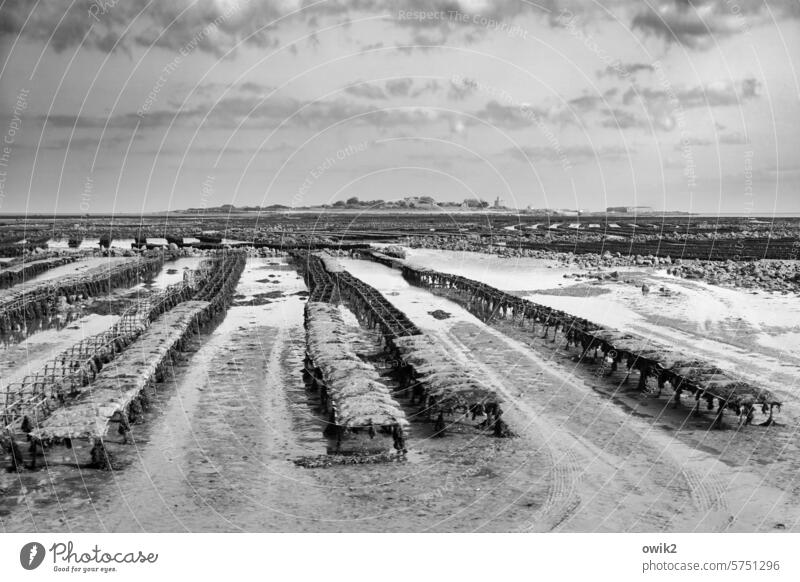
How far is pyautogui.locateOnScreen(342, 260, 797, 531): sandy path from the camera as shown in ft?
46.9

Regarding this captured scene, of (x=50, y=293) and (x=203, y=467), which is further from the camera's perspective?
(x=50, y=293)

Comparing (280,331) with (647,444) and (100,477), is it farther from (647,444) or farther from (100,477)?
(647,444)

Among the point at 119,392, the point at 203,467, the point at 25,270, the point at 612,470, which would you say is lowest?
the point at 203,467

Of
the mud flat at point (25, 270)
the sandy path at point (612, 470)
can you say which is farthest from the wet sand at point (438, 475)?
the mud flat at point (25, 270)

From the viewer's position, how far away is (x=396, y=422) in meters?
17.5

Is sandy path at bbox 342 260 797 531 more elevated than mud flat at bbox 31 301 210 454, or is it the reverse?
mud flat at bbox 31 301 210 454

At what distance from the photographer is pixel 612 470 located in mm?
16656

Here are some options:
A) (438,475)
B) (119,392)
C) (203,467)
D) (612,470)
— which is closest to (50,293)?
(119,392)

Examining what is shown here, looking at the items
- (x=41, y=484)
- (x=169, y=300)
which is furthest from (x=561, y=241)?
(x=41, y=484)

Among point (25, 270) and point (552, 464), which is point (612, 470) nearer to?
point (552, 464)

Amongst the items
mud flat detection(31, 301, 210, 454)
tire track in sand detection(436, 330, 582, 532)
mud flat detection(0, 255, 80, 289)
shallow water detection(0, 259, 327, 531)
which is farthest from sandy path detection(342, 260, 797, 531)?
mud flat detection(0, 255, 80, 289)

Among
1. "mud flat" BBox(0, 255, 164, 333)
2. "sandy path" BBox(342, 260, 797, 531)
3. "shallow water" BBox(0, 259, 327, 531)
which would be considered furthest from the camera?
"mud flat" BBox(0, 255, 164, 333)

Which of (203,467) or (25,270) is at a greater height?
(25,270)

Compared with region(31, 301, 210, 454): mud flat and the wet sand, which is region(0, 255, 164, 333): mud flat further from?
the wet sand
